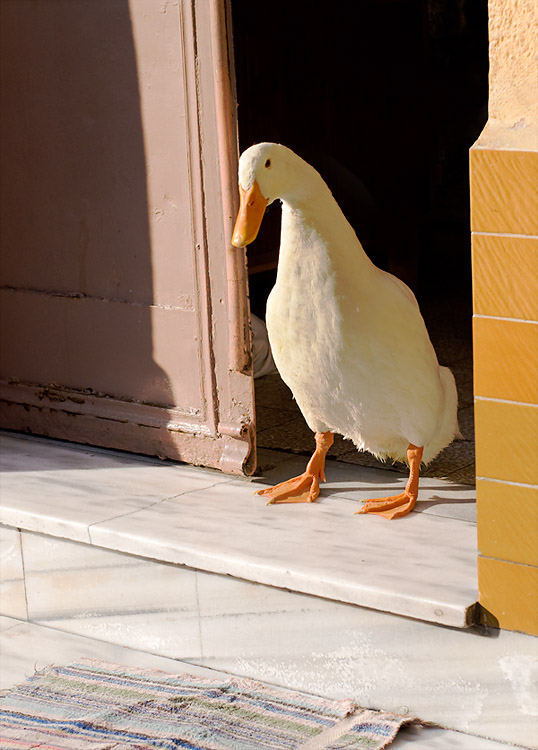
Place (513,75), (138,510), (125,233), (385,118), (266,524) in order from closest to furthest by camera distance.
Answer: (513,75) → (266,524) → (138,510) → (125,233) → (385,118)

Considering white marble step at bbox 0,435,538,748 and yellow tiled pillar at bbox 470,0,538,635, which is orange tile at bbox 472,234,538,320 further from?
white marble step at bbox 0,435,538,748

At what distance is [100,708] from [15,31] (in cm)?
207

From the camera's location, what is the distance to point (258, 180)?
267 centimetres

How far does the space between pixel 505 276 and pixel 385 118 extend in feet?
10.7

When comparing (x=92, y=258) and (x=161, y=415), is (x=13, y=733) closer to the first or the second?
(x=161, y=415)

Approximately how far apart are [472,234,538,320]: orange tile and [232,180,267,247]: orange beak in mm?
617

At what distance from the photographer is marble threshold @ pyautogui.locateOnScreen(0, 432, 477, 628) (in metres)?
2.56

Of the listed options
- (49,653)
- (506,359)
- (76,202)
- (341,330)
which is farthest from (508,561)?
Answer: (76,202)

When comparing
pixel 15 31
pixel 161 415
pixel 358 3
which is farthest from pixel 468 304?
pixel 15 31

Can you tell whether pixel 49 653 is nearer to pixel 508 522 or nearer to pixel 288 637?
pixel 288 637

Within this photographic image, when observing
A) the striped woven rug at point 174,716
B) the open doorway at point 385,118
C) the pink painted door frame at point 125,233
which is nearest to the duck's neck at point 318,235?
the pink painted door frame at point 125,233

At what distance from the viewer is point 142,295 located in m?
3.45

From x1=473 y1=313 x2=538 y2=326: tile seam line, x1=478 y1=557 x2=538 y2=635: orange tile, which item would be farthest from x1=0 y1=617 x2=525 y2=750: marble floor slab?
x1=473 y1=313 x2=538 y2=326: tile seam line

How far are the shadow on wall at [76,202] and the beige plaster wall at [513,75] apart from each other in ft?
4.51
